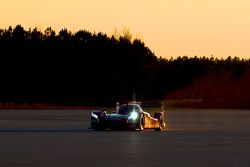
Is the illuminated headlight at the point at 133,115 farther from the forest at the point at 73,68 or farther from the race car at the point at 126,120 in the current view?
the forest at the point at 73,68

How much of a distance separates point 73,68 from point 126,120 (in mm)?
88390

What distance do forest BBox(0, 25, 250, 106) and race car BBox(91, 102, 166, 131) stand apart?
260 ft

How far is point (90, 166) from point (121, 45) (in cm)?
11781

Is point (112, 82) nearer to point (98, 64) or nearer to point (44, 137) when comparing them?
point (98, 64)

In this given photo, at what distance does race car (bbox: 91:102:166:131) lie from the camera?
4569 cm

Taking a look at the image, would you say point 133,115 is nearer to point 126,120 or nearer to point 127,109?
point 126,120

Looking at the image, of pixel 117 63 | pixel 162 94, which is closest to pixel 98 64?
pixel 117 63

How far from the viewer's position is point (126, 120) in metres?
45.7

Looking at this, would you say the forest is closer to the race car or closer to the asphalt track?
the race car

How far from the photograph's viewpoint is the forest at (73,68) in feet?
418

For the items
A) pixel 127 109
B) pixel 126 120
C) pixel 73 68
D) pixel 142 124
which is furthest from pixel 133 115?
pixel 73 68

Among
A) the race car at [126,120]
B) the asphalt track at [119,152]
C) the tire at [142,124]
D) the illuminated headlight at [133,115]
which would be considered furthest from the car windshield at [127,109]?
the asphalt track at [119,152]

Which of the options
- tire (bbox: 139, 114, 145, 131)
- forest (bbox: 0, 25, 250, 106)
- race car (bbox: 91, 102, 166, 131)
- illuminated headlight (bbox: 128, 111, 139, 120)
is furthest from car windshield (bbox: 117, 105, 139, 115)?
forest (bbox: 0, 25, 250, 106)

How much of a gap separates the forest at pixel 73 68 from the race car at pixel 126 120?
79.4 m
